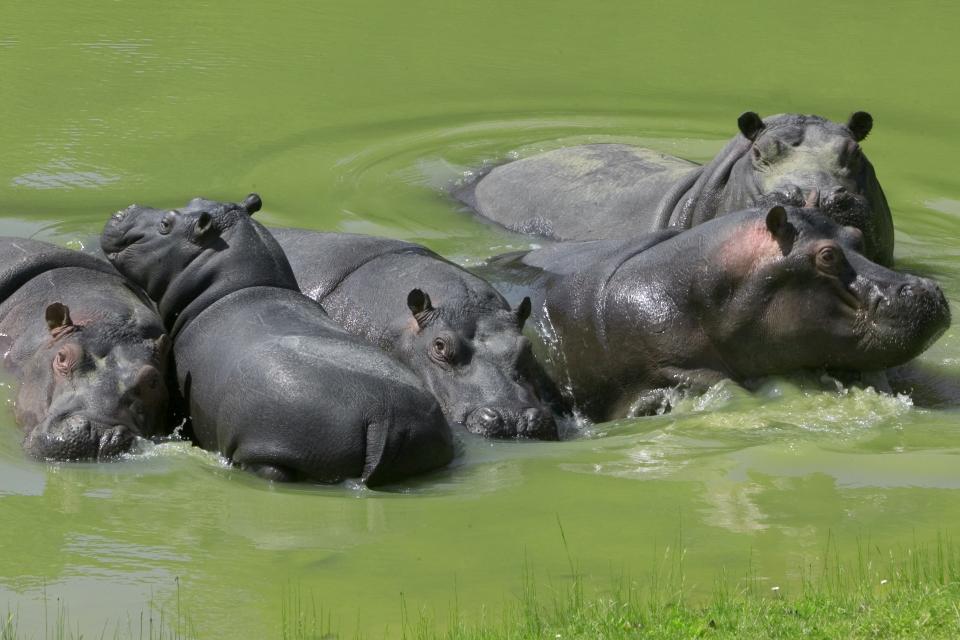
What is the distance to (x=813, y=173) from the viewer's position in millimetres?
10461

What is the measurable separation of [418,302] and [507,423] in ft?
3.13

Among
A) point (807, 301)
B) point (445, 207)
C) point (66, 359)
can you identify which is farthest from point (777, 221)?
point (445, 207)

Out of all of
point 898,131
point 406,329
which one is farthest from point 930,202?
point 406,329

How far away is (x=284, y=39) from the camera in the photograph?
59.2 feet

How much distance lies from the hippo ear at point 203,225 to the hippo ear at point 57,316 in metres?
0.94

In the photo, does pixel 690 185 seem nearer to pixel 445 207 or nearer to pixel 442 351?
pixel 445 207

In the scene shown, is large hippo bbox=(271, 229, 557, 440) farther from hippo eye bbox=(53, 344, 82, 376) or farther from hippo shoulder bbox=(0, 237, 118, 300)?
hippo eye bbox=(53, 344, 82, 376)

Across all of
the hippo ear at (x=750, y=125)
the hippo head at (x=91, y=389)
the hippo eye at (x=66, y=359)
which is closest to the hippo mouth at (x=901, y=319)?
the hippo ear at (x=750, y=125)

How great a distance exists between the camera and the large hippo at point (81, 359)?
25.1 feet

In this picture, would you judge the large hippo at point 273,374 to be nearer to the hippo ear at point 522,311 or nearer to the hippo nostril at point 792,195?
the hippo ear at point 522,311

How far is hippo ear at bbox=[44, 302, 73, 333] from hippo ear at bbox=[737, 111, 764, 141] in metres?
4.79

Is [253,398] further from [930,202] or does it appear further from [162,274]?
[930,202]

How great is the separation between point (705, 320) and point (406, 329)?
5.43ft

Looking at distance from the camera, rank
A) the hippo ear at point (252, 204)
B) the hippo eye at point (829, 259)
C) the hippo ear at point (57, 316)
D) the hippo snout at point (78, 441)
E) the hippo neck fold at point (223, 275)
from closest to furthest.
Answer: the hippo snout at point (78, 441), the hippo ear at point (57, 316), the hippo eye at point (829, 259), the hippo neck fold at point (223, 275), the hippo ear at point (252, 204)
